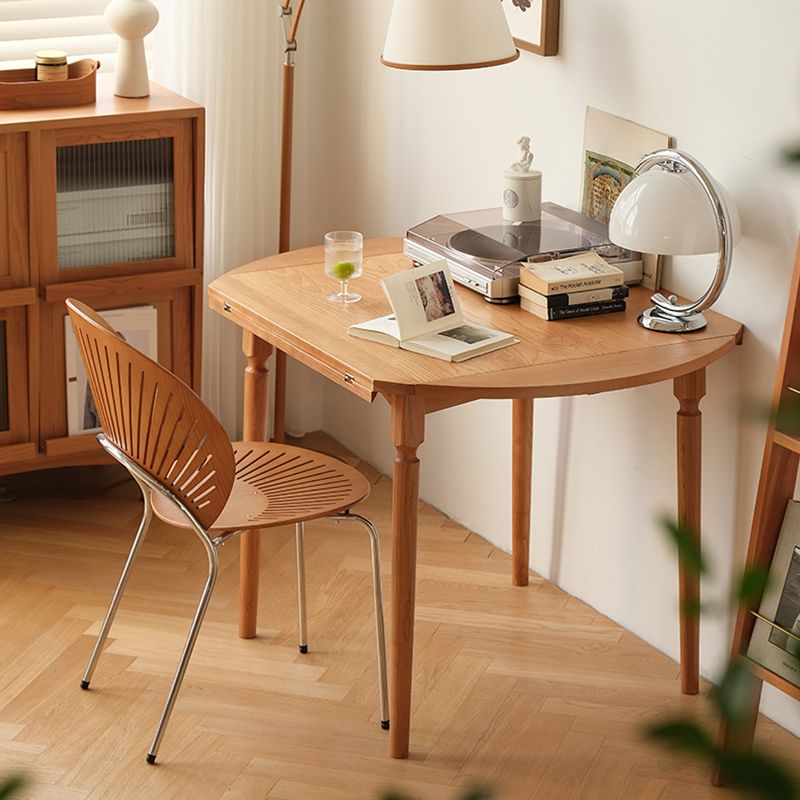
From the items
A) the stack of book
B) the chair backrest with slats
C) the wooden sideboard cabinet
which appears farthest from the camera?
the wooden sideboard cabinet

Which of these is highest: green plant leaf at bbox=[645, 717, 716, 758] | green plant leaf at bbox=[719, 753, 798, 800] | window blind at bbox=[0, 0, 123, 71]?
window blind at bbox=[0, 0, 123, 71]

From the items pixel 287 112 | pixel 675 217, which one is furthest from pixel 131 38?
pixel 675 217

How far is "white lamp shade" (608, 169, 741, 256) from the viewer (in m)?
2.22

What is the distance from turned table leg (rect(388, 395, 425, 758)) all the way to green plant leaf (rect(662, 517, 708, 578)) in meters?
1.77

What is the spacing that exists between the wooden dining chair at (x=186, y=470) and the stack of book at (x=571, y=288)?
47cm

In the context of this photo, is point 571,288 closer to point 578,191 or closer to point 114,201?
point 578,191

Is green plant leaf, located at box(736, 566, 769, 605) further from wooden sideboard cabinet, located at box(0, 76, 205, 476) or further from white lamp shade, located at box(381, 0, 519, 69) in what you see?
wooden sideboard cabinet, located at box(0, 76, 205, 476)

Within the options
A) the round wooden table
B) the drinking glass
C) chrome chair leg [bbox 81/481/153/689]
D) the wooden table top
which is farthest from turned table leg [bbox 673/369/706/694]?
chrome chair leg [bbox 81/481/153/689]

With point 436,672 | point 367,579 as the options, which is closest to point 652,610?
point 436,672

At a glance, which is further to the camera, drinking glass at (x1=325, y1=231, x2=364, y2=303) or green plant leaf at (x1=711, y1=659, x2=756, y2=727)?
drinking glass at (x1=325, y1=231, x2=364, y2=303)

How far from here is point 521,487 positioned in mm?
2924

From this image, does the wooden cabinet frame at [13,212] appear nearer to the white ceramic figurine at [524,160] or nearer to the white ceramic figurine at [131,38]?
the white ceramic figurine at [131,38]

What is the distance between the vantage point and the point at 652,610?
274 centimetres

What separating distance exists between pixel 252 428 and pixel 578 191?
84 centimetres
